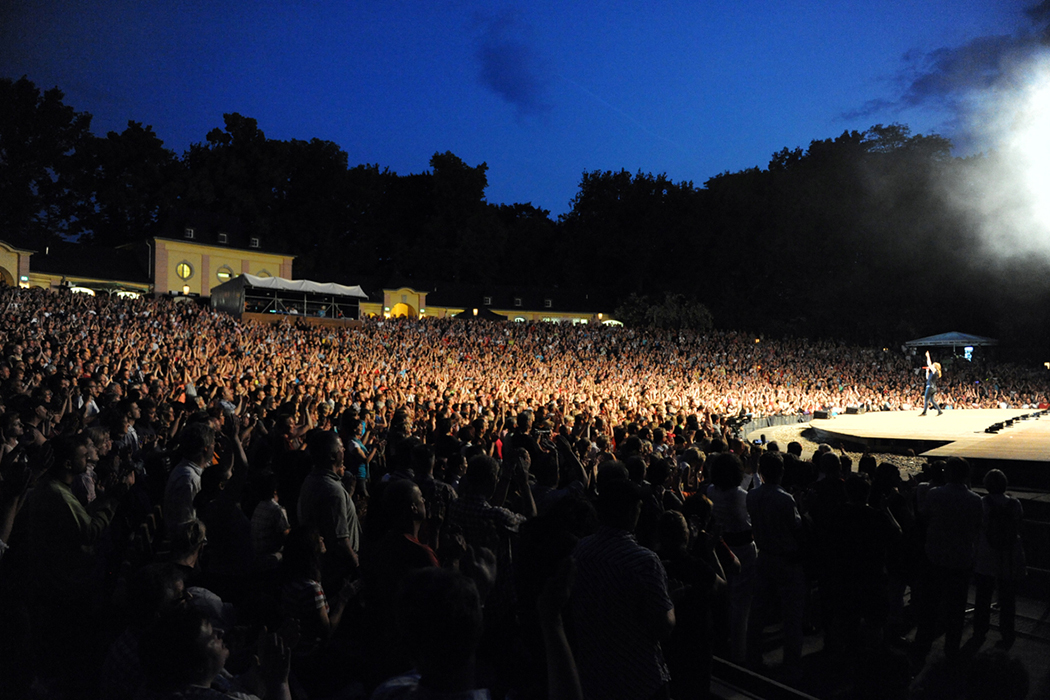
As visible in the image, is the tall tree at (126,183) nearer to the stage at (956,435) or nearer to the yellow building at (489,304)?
the yellow building at (489,304)

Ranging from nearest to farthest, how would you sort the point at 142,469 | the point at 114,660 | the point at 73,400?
1. the point at 114,660
2. the point at 142,469
3. the point at 73,400

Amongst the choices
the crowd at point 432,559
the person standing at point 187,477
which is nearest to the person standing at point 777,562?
the crowd at point 432,559

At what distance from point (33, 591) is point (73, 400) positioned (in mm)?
5982

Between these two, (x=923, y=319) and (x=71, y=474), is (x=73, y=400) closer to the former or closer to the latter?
(x=71, y=474)

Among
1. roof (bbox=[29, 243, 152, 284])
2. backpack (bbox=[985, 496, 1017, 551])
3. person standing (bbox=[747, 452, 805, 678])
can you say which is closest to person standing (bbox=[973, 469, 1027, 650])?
backpack (bbox=[985, 496, 1017, 551])

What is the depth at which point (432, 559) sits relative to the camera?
283 centimetres

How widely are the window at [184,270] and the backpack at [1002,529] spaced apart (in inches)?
1789

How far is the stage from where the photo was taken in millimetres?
10461

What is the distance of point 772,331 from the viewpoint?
4641cm

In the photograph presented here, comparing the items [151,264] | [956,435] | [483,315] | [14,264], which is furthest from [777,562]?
[151,264]

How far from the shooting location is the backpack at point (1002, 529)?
16.7ft

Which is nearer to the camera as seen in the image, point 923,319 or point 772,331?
point 923,319

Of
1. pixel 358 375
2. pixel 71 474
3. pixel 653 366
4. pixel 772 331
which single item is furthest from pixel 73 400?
pixel 772 331

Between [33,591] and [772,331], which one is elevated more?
[772,331]
